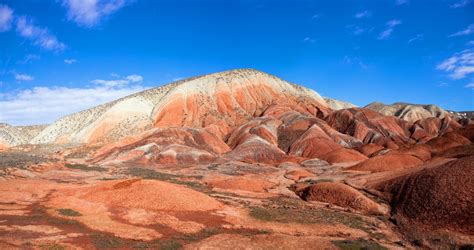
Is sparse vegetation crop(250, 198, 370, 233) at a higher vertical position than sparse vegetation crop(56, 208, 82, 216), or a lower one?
lower

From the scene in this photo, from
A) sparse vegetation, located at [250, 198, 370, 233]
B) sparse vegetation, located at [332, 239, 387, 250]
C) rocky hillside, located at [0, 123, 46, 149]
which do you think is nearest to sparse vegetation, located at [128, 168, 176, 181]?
sparse vegetation, located at [250, 198, 370, 233]

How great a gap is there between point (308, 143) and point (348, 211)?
→ 5554cm

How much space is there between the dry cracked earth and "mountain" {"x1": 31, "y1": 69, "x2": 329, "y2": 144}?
4325 millimetres

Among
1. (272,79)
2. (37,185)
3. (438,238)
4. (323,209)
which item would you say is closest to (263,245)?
(438,238)

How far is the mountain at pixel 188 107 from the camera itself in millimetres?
102750

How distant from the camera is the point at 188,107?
10875 cm

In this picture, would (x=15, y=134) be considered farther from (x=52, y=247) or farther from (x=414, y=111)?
(x=414, y=111)

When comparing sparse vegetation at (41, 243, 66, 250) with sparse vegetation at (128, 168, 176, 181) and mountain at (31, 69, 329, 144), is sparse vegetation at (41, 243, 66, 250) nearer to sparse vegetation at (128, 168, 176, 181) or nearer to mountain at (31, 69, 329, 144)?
sparse vegetation at (128, 168, 176, 181)

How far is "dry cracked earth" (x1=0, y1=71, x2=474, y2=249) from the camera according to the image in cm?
2173

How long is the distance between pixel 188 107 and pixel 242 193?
70.8 metres

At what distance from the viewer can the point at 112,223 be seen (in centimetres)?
2369

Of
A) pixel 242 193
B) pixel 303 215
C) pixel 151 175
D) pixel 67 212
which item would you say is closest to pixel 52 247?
pixel 67 212

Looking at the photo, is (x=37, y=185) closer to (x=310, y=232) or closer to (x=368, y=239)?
(x=310, y=232)

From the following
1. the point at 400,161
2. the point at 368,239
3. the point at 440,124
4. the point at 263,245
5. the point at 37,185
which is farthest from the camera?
the point at 440,124
